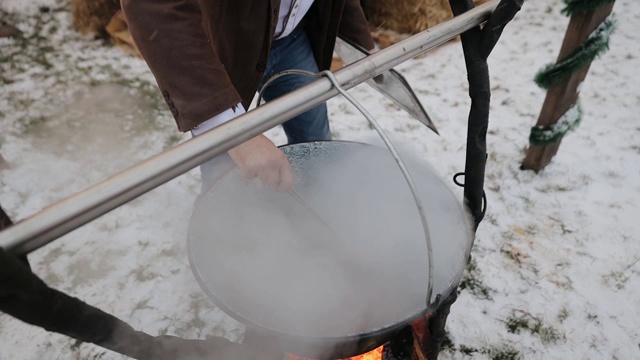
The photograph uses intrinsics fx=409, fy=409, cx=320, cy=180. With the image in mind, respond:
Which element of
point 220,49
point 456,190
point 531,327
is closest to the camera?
point 220,49

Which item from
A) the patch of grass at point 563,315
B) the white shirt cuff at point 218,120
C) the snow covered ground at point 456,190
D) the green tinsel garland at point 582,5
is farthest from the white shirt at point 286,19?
the patch of grass at point 563,315

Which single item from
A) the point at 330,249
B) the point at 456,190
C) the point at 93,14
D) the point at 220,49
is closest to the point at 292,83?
the point at 220,49

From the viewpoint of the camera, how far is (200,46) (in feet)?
3.95

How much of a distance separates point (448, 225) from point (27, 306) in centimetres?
115

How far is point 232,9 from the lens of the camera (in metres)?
1.40

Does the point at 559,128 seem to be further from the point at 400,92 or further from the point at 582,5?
the point at 400,92

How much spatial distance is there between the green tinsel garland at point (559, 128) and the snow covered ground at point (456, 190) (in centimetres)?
33

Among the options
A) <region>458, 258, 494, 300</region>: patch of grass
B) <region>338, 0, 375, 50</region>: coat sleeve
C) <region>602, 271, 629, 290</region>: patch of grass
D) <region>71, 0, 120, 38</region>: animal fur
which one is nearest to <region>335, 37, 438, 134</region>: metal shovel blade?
<region>338, 0, 375, 50</region>: coat sleeve

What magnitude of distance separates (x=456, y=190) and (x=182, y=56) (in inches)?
90.2

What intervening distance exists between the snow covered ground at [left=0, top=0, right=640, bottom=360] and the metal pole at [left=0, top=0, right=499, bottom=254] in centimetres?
173

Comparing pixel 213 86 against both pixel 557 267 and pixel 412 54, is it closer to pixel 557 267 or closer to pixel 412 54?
pixel 412 54

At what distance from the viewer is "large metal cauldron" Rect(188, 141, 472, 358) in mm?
1204

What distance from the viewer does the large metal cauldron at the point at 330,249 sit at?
1204 millimetres

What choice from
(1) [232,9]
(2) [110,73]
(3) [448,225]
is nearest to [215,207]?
(1) [232,9]
